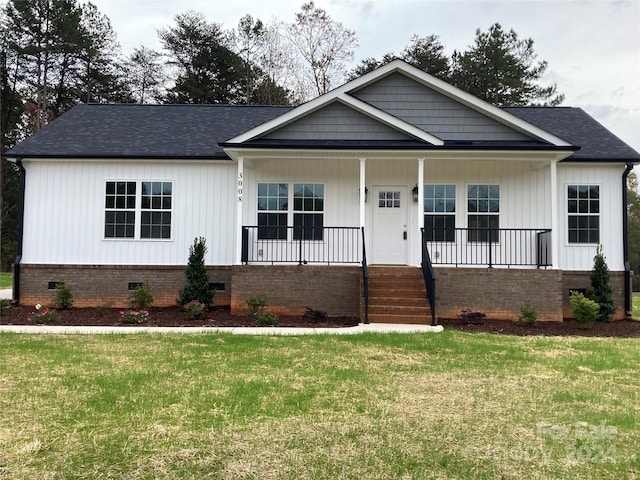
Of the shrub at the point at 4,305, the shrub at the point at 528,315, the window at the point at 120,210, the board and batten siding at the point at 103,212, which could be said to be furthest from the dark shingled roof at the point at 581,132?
the shrub at the point at 4,305

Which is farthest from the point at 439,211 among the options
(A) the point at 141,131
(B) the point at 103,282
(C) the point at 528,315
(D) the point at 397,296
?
(B) the point at 103,282

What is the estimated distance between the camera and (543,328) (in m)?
9.98

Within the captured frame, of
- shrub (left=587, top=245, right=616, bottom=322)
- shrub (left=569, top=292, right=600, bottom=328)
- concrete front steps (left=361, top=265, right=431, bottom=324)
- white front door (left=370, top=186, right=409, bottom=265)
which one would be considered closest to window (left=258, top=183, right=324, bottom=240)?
white front door (left=370, top=186, right=409, bottom=265)

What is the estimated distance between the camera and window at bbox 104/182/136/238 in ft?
41.0

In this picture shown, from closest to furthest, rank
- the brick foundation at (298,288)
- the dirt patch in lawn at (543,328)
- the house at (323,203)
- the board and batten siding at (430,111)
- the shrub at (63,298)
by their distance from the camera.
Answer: the dirt patch in lawn at (543,328), the brick foundation at (298,288), the shrub at (63,298), the board and batten siding at (430,111), the house at (323,203)

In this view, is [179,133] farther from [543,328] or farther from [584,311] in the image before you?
[584,311]

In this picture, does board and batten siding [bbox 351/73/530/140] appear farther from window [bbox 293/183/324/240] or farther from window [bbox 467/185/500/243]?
window [bbox 293/183/324/240]

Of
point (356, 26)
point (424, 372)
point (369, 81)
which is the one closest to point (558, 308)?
point (424, 372)

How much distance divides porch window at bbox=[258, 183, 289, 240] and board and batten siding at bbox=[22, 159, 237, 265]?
0.78 meters

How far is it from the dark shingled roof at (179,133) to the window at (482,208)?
1673 mm

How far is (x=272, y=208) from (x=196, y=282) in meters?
2.78

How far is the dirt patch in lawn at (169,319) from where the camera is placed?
32.7 feet

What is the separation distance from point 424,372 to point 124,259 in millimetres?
9178

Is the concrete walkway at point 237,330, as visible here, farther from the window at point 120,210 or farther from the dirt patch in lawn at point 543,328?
the window at point 120,210
